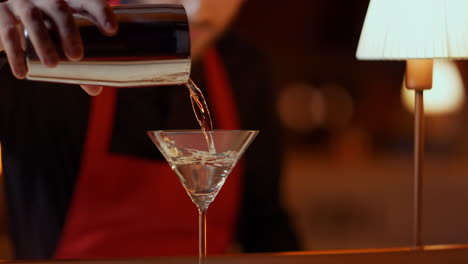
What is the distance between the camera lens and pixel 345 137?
2.99 meters

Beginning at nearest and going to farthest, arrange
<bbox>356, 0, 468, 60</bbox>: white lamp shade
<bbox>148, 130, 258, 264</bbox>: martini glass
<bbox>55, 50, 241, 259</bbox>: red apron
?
<bbox>148, 130, 258, 264</bbox>: martini glass, <bbox>356, 0, 468, 60</bbox>: white lamp shade, <bbox>55, 50, 241, 259</bbox>: red apron

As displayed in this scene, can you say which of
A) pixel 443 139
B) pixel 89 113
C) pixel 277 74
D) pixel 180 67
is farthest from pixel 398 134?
pixel 180 67

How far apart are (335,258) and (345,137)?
2312 millimetres

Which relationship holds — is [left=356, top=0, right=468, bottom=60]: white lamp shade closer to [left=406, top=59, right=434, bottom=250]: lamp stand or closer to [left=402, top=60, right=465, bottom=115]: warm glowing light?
[left=406, top=59, right=434, bottom=250]: lamp stand

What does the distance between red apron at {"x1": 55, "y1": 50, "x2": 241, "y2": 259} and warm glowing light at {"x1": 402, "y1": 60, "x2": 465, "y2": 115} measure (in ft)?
6.07

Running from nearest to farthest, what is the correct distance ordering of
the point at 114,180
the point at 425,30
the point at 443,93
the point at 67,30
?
the point at 67,30, the point at 425,30, the point at 114,180, the point at 443,93

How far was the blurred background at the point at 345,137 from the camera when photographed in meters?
2.92

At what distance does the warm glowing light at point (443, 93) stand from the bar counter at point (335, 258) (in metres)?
2.26

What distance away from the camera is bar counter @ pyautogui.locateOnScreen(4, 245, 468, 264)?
2.31ft

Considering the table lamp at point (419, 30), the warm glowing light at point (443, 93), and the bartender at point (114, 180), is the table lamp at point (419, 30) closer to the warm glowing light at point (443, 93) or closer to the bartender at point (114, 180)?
the bartender at point (114, 180)

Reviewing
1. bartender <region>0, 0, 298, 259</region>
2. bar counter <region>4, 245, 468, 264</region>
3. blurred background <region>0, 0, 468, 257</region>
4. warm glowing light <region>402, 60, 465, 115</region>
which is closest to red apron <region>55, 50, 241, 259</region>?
bartender <region>0, 0, 298, 259</region>

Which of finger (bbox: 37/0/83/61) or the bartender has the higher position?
finger (bbox: 37/0/83/61)

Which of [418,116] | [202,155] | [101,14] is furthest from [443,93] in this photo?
[101,14]

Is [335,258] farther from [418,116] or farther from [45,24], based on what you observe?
[45,24]
